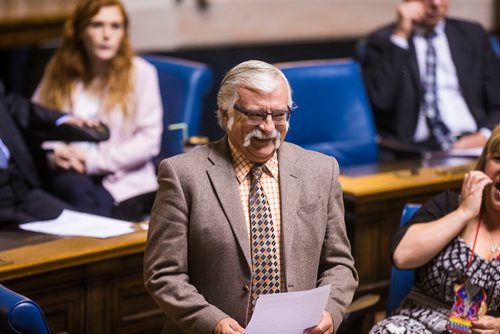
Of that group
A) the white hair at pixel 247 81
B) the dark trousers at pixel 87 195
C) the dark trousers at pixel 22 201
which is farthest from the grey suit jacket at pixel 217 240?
the dark trousers at pixel 87 195

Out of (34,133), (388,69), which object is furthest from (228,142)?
(388,69)

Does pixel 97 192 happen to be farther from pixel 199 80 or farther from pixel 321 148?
pixel 321 148

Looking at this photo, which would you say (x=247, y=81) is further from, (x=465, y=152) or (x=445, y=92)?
(x=445, y=92)

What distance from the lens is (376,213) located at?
4.04 meters

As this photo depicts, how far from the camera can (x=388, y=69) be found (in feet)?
17.0

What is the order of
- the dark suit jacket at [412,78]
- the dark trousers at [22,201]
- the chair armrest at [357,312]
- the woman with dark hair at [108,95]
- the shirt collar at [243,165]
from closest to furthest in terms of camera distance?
the shirt collar at [243,165]
the chair armrest at [357,312]
the dark trousers at [22,201]
the woman with dark hair at [108,95]
the dark suit jacket at [412,78]

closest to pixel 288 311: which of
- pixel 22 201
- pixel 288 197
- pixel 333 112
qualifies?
pixel 288 197

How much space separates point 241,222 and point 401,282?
90cm

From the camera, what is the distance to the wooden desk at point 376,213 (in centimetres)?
398

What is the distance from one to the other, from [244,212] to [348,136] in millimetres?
2219

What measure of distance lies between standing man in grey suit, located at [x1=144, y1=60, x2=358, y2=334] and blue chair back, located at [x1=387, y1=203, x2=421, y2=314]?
615mm

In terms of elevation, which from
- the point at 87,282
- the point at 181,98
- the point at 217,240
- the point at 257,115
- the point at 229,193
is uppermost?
the point at 257,115

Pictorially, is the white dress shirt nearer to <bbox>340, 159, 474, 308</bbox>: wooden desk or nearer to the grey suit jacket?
<bbox>340, 159, 474, 308</bbox>: wooden desk

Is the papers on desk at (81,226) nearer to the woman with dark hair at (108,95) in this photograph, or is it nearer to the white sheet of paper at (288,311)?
the woman with dark hair at (108,95)
